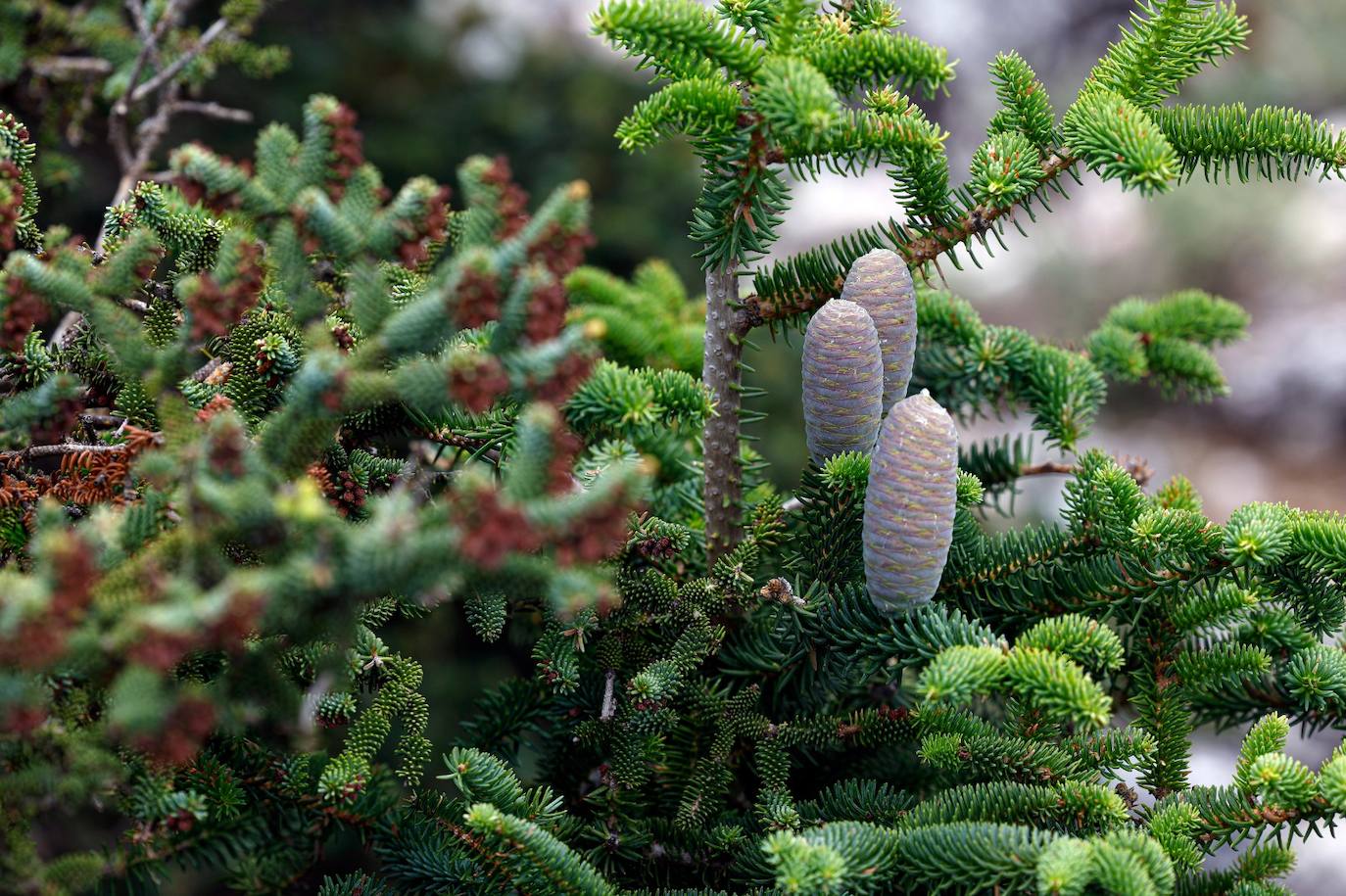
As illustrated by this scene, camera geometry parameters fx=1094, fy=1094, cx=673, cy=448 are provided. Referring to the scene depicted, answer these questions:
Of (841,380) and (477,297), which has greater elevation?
(841,380)

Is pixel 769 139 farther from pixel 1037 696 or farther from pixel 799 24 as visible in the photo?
pixel 1037 696

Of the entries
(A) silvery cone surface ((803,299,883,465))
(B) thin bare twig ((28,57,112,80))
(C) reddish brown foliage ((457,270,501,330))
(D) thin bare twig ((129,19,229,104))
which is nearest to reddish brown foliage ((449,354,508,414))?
(C) reddish brown foliage ((457,270,501,330))

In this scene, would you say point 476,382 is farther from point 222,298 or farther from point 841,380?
point 841,380

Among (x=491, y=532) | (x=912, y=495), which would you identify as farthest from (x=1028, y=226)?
(x=491, y=532)

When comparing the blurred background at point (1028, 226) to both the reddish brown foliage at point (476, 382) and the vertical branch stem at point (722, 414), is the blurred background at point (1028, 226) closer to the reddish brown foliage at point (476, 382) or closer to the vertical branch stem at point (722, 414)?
the vertical branch stem at point (722, 414)

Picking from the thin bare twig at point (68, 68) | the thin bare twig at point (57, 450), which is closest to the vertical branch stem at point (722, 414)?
the thin bare twig at point (57, 450)

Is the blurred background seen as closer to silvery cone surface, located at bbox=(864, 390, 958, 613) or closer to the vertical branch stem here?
the vertical branch stem
